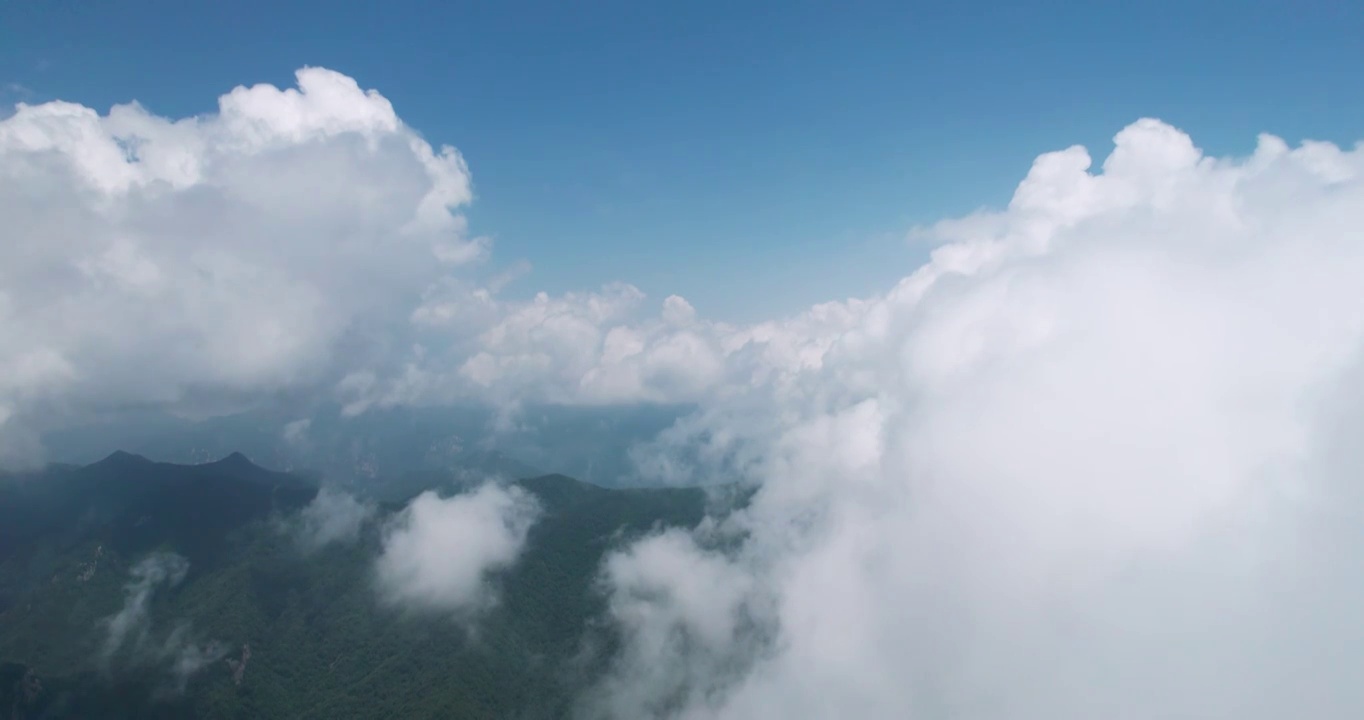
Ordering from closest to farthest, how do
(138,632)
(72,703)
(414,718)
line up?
(72,703)
(414,718)
(138,632)

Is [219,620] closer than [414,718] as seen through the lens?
No

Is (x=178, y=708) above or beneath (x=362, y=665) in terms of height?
beneath

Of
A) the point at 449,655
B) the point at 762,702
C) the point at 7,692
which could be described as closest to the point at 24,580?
the point at 7,692

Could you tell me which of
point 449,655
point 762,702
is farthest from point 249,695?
point 762,702

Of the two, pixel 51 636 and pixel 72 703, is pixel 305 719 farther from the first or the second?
pixel 51 636

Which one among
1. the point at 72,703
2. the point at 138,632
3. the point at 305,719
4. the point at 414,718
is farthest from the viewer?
the point at 138,632

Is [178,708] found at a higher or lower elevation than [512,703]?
lower

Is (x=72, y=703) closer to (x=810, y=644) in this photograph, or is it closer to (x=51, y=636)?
(x=51, y=636)

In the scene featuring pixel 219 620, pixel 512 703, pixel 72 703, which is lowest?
pixel 72 703

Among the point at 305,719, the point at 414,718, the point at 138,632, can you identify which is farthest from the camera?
the point at 138,632
